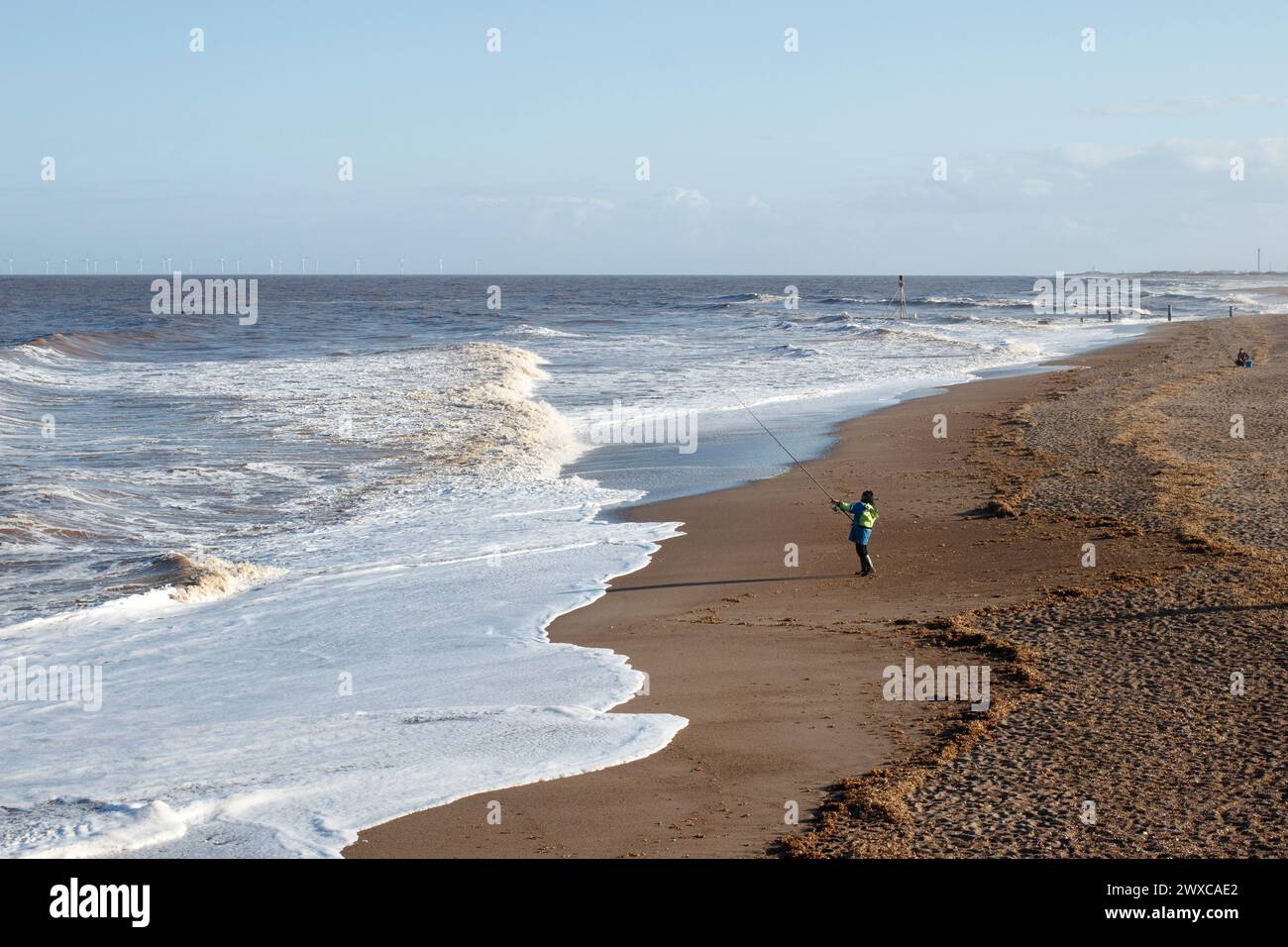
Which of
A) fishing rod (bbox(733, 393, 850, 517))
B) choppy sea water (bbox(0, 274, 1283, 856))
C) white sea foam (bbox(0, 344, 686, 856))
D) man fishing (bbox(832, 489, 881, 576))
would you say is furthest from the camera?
fishing rod (bbox(733, 393, 850, 517))

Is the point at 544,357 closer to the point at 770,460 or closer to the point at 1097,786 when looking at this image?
the point at 770,460

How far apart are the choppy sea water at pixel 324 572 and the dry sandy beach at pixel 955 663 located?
60 cm

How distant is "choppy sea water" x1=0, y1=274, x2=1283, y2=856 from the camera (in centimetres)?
706

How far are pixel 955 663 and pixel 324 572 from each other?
A: 267 inches

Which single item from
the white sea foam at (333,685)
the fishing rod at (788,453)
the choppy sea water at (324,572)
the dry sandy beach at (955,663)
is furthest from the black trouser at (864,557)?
the white sea foam at (333,685)

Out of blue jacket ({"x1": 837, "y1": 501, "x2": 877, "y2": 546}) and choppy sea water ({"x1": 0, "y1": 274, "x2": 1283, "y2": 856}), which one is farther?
blue jacket ({"x1": 837, "y1": 501, "x2": 877, "y2": 546})

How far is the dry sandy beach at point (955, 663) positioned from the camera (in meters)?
6.08

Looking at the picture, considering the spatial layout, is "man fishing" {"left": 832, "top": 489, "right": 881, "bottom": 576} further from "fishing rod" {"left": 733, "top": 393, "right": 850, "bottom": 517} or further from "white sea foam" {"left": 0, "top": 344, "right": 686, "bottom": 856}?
"white sea foam" {"left": 0, "top": 344, "right": 686, "bottom": 856}

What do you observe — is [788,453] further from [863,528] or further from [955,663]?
[955,663]

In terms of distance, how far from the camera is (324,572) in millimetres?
12430

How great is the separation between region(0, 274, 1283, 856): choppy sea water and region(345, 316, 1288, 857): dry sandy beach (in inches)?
23.5

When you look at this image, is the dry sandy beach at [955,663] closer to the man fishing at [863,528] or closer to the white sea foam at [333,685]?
the man fishing at [863,528]

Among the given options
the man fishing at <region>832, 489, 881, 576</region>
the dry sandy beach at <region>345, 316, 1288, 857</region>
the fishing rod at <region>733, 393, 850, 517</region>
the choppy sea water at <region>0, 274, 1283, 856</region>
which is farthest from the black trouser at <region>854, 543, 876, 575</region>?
the choppy sea water at <region>0, 274, 1283, 856</region>

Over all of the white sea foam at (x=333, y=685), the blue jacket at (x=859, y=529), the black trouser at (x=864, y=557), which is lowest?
the white sea foam at (x=333, y=685)
